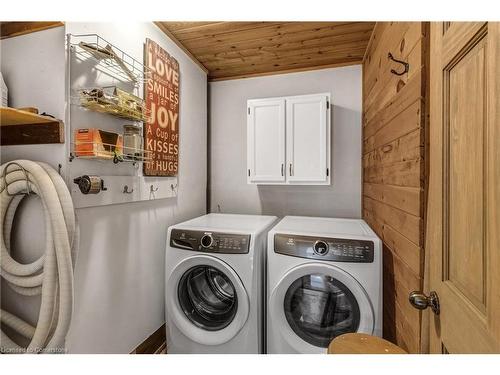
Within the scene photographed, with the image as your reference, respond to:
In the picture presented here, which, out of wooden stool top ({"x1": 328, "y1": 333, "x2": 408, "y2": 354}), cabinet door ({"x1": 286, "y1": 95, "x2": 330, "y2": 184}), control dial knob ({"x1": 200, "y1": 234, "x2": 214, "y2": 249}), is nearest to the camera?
wooden stool top ({"x1": 328, "y1": 333, "x2": 408, "y2": 354})

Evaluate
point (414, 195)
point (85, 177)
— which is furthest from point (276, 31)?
point (85, 177)

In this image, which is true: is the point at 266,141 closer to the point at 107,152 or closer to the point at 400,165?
the point at 400,165

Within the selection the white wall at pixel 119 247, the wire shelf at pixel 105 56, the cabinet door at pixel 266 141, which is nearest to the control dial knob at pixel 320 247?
the cabinet door at pixel 266 141

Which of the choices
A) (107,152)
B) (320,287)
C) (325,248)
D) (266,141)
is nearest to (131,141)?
(107,152)

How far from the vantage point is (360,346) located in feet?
3.44

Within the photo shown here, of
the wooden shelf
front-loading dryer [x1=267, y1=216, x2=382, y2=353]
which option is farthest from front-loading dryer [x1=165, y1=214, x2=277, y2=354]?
the wooden shelf

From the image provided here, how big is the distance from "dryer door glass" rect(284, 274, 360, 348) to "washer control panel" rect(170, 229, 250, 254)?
0.40m

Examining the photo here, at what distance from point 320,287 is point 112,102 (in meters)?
1.56

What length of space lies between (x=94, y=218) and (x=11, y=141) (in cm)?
56

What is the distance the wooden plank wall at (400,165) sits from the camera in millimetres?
1045

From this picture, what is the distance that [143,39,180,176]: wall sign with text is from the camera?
168 cm

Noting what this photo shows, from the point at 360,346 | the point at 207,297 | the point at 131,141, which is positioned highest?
the point at 131,141

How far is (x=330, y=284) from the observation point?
4.90ft

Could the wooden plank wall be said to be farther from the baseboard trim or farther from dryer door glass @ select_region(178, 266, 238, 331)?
the baseboard trim
